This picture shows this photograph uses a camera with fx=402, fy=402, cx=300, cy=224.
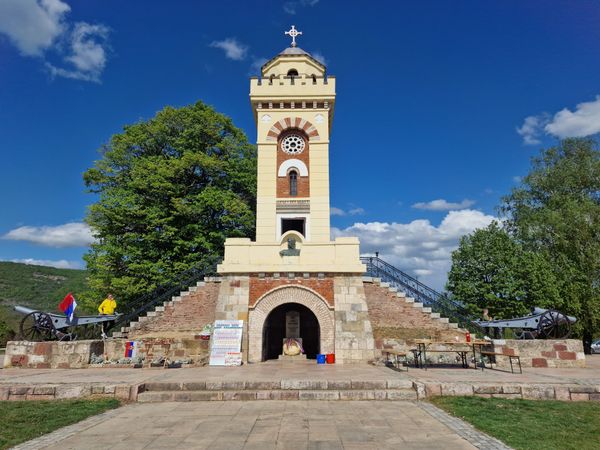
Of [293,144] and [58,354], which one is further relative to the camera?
[293,144]

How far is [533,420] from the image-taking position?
7020 millimetres

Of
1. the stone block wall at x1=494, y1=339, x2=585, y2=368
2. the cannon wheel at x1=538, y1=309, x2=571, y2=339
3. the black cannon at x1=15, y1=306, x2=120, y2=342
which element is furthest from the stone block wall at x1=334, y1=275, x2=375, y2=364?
the black cannon at x1=15, y1=306, x2=120, y2=342

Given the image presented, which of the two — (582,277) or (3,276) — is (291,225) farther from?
(3,276)

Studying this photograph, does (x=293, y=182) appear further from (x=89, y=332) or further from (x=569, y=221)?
(x=569, y=221)

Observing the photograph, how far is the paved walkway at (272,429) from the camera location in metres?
5.74

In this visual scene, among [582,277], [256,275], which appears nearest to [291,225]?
[256,275]

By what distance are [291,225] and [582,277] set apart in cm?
1615

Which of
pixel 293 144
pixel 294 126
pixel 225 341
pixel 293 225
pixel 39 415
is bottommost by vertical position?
pixel 39 415

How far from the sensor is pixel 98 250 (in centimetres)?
2117

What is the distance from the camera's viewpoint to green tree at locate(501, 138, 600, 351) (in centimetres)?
2123

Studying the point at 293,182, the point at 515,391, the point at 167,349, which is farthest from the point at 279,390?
the point at 293,182

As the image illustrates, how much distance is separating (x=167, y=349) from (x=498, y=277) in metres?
16.1

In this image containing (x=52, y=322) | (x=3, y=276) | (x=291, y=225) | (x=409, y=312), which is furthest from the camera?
(x=3, y=276)

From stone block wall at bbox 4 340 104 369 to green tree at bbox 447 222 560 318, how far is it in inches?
675
